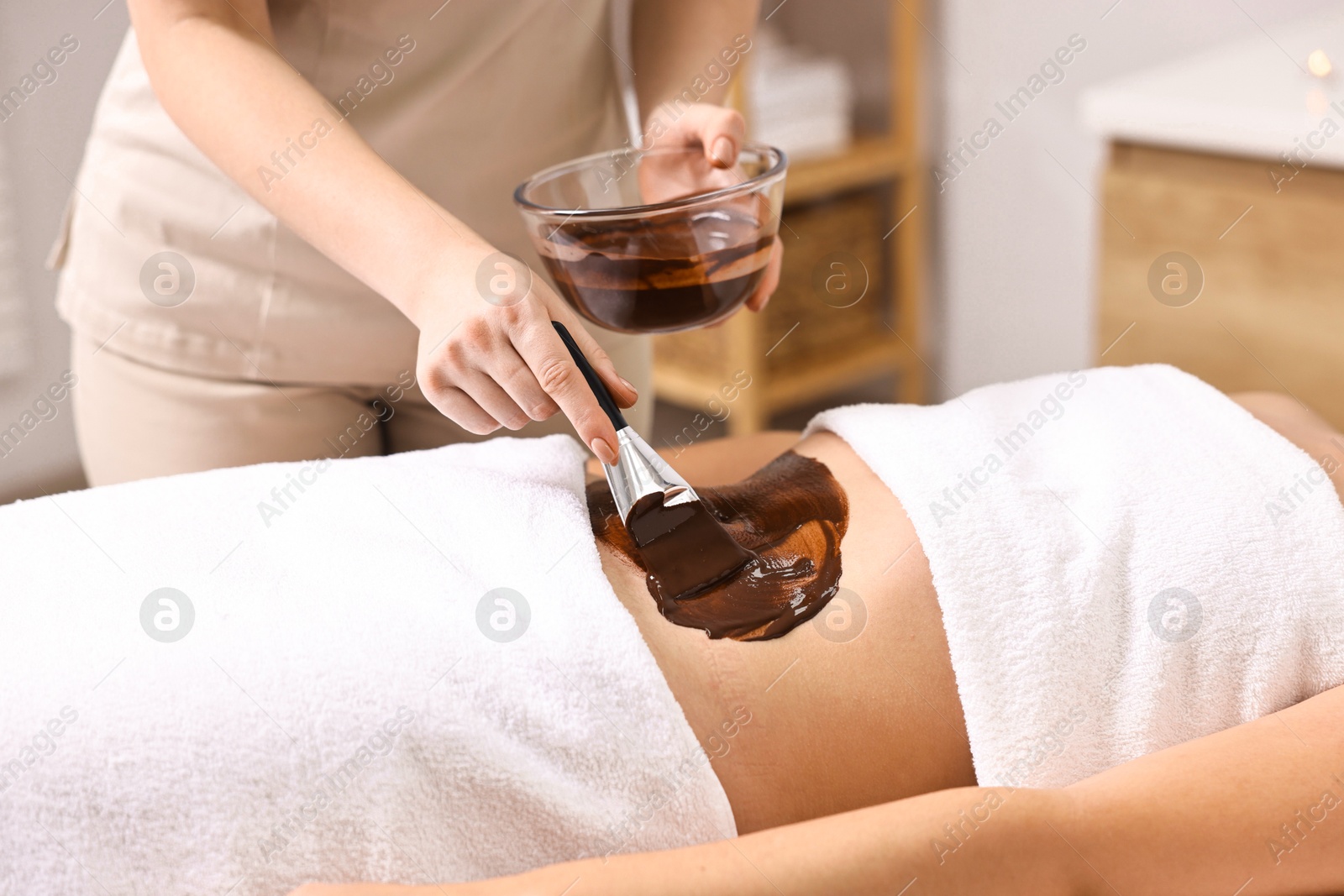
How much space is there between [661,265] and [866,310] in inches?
69.8

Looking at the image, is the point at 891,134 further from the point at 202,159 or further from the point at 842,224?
the point at 202,159

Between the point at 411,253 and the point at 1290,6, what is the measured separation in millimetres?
1669

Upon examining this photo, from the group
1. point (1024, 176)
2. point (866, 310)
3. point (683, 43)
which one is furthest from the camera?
point (866, 310)

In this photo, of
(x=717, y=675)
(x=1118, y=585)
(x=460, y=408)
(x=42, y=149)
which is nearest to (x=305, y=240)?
(x=460, y=408)

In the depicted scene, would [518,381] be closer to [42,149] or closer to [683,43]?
[683,43]

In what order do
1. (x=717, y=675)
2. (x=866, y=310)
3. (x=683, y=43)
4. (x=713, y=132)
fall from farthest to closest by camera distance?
(x=866, y=310)
(x=683, y=43)
(x=713, y=132)
(x=717, y=675)

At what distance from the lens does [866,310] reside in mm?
2551

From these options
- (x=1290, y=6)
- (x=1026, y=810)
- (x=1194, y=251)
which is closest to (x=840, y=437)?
(x=1026, y=810)

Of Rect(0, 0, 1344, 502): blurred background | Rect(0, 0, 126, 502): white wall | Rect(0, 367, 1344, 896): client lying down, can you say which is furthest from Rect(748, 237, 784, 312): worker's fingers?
Rect(0, 0, 126, 502): white wall

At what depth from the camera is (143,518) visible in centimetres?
71

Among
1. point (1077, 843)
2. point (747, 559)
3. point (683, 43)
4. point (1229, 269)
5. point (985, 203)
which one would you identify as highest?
point (683, 43)

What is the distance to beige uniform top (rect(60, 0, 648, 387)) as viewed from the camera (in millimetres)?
994

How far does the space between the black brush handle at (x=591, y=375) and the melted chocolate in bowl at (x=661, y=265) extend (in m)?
0.13

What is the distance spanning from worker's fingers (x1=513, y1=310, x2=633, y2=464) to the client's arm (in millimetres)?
256
